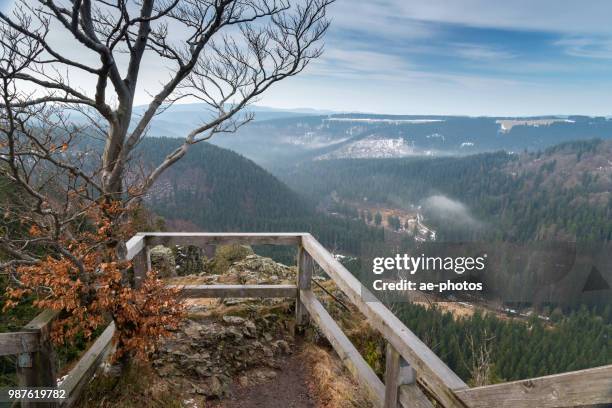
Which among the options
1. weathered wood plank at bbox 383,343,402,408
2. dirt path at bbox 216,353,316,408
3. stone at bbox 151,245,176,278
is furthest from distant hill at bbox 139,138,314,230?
weathered wood plank at bbox 383,343,402,408

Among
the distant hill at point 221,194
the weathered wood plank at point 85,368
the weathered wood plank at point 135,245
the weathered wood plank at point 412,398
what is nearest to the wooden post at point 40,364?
the weathered wood plank at point 85,368

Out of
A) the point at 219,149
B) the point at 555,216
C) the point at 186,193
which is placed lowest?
the point at 555,216

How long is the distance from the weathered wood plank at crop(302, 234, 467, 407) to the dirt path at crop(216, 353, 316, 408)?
1.52 metres

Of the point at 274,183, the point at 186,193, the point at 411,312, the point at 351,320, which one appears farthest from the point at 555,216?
the point at 351,320

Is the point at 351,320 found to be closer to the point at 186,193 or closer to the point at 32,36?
the point at 32,36

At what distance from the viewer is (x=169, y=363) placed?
466 centimetres

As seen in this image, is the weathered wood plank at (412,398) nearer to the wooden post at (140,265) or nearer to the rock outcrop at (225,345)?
the rock outcrop at (225,345)

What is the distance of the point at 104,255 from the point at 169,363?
1.61m

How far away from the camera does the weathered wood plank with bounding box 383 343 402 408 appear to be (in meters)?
2.90

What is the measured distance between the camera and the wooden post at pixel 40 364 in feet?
9.62

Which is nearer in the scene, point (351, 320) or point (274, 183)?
point (351, 320)

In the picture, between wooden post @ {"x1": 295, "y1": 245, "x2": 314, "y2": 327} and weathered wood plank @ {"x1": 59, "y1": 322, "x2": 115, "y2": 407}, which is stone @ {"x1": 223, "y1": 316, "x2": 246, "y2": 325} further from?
weathered wood plank @ {"x1": 59, "y1": 322, "x2": 115, "y2": 407}

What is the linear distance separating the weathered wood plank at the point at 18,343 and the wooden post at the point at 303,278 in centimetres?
309

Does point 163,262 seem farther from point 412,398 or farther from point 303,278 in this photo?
point 412,398
